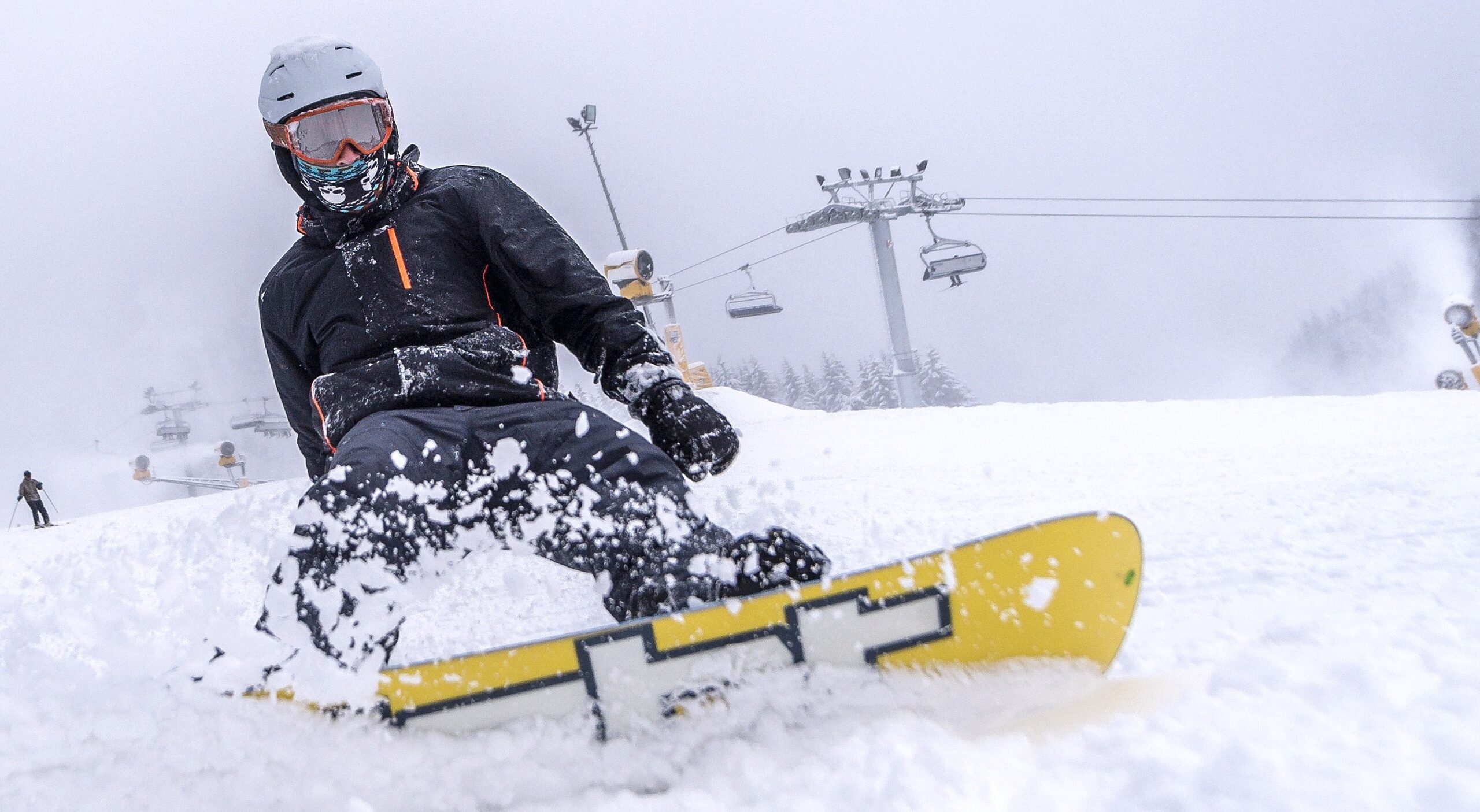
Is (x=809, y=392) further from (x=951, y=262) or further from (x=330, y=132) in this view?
(x=330, y=132)

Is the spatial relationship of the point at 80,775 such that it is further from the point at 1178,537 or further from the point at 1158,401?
the point at 1158,401

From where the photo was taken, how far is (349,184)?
1.89 m

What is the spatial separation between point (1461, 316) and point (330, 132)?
9.17 m

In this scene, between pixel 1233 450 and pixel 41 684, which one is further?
pixel 1233 450

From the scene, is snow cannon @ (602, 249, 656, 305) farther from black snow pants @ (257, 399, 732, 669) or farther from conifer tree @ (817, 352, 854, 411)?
conifer tree @ (817, 352, 854, 411)

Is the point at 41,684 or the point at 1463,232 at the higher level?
the point at 41,684

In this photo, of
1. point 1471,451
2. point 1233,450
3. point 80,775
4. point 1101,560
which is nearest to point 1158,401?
point 1233,450

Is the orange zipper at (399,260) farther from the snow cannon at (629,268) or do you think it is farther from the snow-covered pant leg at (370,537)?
the snow cannon at (629,268)

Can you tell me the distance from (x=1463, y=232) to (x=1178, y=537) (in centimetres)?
6045

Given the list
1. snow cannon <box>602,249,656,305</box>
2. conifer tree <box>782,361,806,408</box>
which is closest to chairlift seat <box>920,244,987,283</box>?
snow cannon <box>602,249,656,305</box>

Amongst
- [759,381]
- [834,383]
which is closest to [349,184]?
[834,383]

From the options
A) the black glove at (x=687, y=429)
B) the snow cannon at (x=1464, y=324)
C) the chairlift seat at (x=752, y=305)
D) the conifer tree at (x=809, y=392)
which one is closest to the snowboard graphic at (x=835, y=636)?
the black glove at (x=687, y=429)

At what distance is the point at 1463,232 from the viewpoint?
45.0 m

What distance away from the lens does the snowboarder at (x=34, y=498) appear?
37.5 feet
